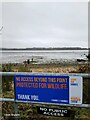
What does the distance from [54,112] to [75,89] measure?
50cm

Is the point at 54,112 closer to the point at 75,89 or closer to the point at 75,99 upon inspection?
the point at 75,99

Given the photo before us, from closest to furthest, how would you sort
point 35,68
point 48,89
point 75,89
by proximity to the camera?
point 75,89, point 48,89, point 35,68

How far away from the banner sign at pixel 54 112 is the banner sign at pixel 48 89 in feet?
0.44

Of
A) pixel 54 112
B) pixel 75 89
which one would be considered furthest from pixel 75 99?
pixel 54 112

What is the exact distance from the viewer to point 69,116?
438cm

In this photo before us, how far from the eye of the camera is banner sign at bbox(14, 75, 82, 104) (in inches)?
164

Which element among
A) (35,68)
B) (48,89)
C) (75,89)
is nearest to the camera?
(75,89)

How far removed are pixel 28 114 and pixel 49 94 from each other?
0.85 meters

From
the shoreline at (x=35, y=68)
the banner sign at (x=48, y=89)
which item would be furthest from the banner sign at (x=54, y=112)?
the shoreline at (x=35, y=68)

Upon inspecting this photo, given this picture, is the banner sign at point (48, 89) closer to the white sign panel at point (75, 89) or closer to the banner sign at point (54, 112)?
the white sign panel at point (75, 89)

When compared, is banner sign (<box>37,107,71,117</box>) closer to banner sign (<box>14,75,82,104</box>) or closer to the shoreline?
banner sign (<box>14,75,82,104</box>)

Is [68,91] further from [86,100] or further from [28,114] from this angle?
[28,114]

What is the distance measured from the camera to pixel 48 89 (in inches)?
169

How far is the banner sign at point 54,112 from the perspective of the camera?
169 inches
